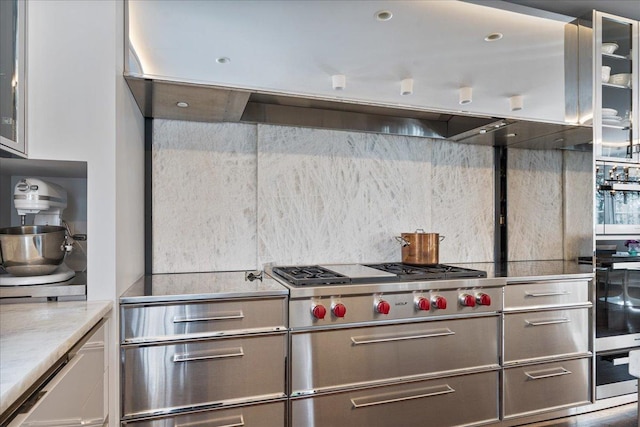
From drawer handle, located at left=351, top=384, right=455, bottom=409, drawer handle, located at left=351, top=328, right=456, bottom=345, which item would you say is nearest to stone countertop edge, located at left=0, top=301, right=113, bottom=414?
drawer handle, located at left=351, top=328, right=456, bottom=345

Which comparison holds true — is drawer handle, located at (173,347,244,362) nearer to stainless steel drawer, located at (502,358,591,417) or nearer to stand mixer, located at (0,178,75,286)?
stand mixer, located at (0,178,75,286)

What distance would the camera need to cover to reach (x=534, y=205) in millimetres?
3107

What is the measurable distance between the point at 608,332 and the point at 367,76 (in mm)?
2193

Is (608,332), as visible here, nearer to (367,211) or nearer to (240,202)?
(367,211)

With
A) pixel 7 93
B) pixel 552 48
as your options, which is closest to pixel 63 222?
pixel 7 93

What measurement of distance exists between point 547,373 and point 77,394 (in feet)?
7.75

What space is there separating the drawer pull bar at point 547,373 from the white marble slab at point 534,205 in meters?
0.90

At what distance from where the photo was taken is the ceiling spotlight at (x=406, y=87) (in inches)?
88.7

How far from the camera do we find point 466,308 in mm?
2104

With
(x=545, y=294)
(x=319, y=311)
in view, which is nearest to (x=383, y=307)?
(x=319, y=311)

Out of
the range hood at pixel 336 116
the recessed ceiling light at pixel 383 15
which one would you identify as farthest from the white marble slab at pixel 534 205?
the recessed ceiling light at pixel 383 15

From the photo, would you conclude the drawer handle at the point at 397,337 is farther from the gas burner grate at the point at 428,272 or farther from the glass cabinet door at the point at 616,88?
the glass cabinet door at the point at 616,88

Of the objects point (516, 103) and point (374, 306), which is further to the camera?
point (516, 103)

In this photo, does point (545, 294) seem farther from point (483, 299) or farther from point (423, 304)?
point (423, 304)
